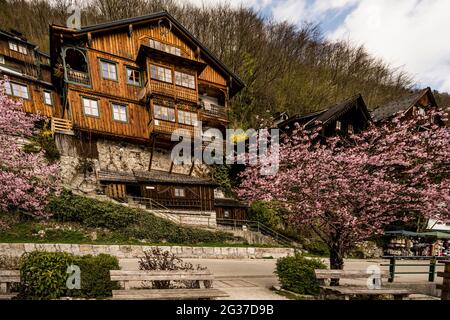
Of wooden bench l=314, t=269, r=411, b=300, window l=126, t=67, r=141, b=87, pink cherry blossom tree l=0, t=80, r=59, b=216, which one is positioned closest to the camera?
wooden bench l=314, t=269, r=411, b=300

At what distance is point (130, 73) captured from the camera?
93.6ft

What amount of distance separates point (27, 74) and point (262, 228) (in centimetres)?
3223

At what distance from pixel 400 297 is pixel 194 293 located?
650 centimetres

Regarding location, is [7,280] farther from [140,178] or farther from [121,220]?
[140,178]

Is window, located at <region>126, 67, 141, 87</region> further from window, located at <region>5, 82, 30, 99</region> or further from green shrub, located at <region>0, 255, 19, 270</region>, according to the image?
green shrub, located at <region>0, 255, 19, 270</region>

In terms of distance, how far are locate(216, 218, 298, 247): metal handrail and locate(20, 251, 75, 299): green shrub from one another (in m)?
18.3

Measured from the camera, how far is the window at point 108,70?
27.0m

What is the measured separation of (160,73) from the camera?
28.2m

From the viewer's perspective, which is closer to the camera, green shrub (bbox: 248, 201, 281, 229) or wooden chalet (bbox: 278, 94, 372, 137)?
green shrub (bbox: 248, 201, 281, 229)

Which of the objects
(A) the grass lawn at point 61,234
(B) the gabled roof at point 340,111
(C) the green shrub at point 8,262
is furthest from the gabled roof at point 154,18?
(C) the green shrub at point 8,262

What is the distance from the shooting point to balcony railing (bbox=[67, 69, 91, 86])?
25516 millimetres

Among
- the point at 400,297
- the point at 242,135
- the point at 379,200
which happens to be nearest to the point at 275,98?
the point at 242,135

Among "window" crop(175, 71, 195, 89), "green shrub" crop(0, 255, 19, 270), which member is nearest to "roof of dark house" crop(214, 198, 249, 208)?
"window" crop(175, 71, 195, 89)

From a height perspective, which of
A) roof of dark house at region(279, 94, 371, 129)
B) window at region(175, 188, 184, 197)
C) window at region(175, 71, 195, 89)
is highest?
window at region(175, 71, 195, 89)
